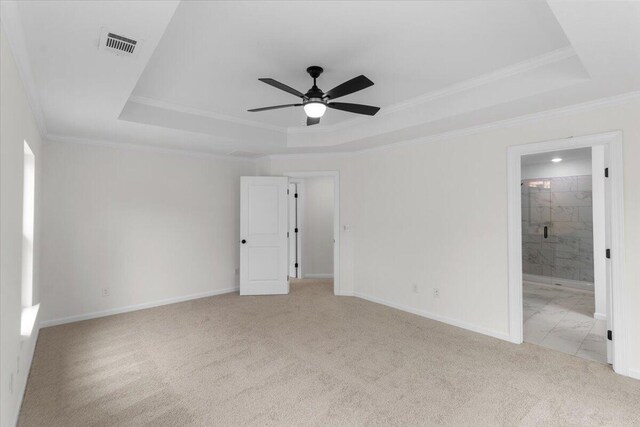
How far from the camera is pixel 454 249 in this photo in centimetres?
395

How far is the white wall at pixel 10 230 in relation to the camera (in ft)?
5.65

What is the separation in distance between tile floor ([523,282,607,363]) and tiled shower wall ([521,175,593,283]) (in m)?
0.84

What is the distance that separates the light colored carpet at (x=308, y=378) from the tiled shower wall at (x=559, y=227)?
407 cm

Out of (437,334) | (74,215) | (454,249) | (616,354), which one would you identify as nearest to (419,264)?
(454,249)

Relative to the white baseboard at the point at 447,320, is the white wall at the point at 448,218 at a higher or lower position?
higher

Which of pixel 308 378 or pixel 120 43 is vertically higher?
pixel 120 43

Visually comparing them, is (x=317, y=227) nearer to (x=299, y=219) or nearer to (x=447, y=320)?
(x=299, y=219)

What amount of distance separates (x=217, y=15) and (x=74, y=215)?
3494mm

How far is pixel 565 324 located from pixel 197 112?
5203 mm

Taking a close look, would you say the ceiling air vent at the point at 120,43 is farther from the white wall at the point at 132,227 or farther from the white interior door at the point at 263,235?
the white interior door at the point at 263,235

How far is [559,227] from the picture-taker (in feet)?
21.3

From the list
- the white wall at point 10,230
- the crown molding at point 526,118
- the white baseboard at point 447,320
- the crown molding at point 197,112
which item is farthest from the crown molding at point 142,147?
the white baseboard at point 447,320

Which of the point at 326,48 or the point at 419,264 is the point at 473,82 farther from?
the point at 419,264

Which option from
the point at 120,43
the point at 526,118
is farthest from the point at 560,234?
the point at 120,43
